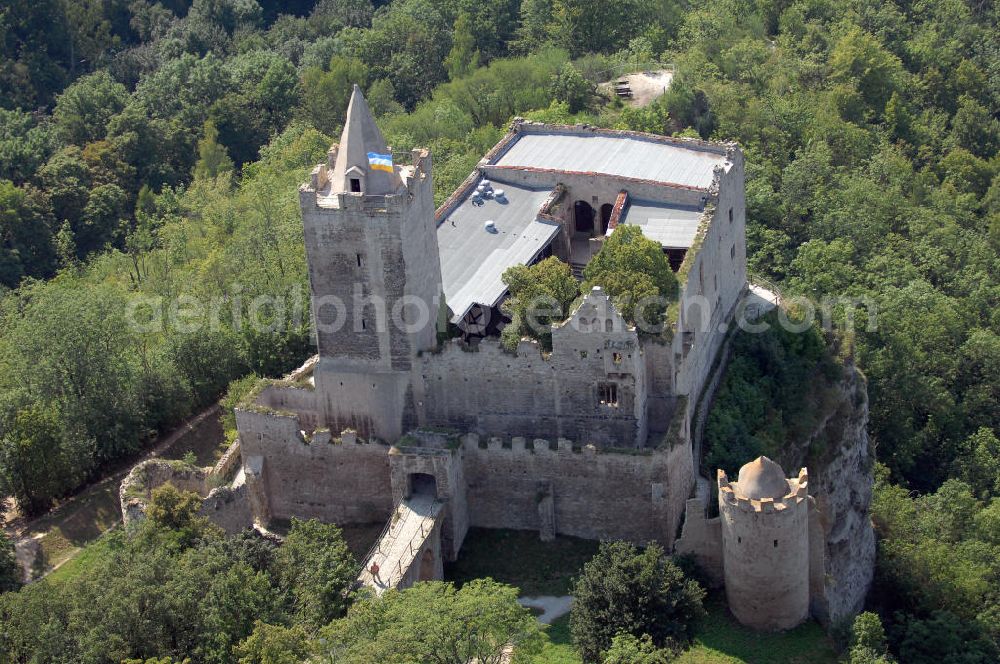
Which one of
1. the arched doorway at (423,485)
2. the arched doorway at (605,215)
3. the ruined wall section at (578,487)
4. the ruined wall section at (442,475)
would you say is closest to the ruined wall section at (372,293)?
the arched doorway at (423,485)

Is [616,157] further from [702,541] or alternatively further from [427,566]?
[427,566]

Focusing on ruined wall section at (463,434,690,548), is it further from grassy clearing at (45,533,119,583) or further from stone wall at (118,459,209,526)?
grassy clearing at (45,533,119,583)

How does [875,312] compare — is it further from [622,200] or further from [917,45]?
[917,45]

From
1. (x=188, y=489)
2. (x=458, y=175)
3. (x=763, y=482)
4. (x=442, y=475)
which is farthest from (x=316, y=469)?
(x=458, y=175)

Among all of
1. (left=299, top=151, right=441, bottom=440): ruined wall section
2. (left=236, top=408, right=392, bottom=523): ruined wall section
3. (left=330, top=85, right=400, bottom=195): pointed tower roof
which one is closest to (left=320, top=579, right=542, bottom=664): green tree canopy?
(left=236, top=408, right=392, bottom=523): ruined wall section

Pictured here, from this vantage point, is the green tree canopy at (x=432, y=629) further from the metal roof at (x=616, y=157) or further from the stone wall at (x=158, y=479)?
the metal roof at (x=616, y=157)

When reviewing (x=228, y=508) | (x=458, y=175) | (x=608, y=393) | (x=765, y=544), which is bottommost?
(x=228, y=508)
